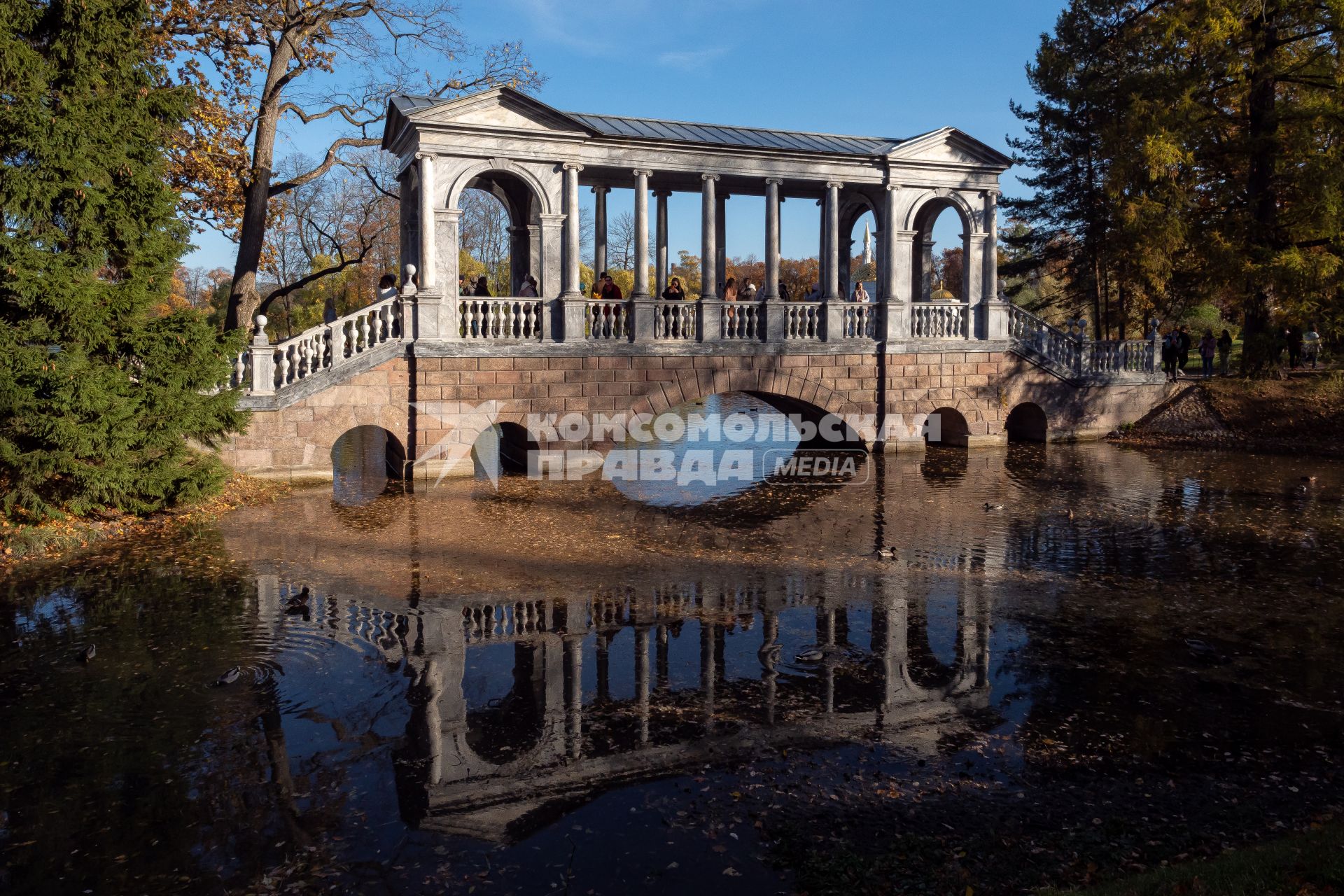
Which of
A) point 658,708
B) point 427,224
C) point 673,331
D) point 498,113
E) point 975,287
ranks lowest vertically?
point 658,708

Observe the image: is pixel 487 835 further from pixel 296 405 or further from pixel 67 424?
pixel 296 405

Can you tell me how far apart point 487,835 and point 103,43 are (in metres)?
11.7

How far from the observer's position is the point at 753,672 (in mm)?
7359

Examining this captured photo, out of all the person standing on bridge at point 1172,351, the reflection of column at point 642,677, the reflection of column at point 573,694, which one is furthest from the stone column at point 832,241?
the reflection of column at point 573,694

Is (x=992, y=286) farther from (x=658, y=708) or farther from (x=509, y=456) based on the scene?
(x=658, y=708)

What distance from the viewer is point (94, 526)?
39.1 feet

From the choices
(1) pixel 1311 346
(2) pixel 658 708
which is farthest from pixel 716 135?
(1) pixel 1311 346

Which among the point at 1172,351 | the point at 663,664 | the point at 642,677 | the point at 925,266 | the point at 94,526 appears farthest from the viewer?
→ the point at 1172,351

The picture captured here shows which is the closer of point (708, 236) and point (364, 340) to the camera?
point (364, 340)

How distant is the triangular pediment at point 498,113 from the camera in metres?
16.6

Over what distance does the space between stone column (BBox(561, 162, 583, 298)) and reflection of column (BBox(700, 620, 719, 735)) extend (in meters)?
10.5

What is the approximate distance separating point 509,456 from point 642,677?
1294cm

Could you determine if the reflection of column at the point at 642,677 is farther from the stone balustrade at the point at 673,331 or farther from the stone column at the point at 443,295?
the stone column at the point at 443,295

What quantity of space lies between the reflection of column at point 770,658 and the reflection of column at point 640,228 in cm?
1096
